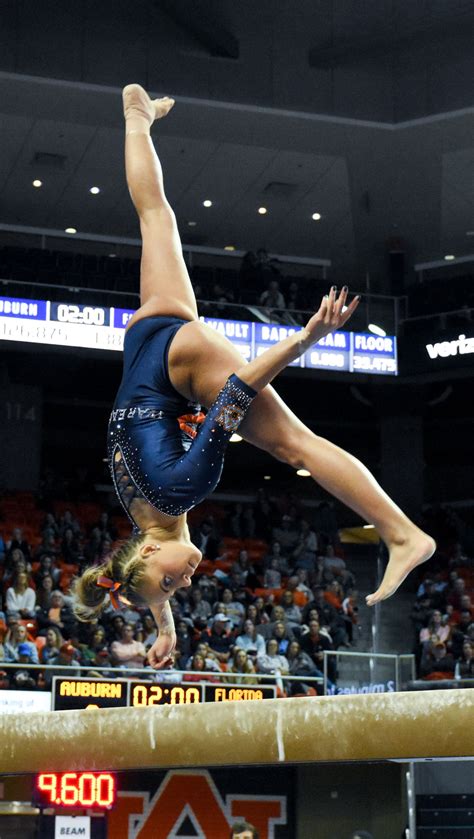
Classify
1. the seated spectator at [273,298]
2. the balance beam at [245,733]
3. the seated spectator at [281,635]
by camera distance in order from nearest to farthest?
the balance beam at [245,733] → the seated spectator at [281,635] → the seated spectator at [273,298]

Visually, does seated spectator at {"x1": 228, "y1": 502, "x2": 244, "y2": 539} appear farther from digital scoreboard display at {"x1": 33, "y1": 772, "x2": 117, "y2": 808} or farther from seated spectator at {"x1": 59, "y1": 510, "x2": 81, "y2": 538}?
digital scoreboard display at {"x1": 33, "y1": 772, "x2": 117, "y2": 808}

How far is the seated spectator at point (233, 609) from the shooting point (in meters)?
15.0

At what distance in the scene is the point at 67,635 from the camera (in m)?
13.5

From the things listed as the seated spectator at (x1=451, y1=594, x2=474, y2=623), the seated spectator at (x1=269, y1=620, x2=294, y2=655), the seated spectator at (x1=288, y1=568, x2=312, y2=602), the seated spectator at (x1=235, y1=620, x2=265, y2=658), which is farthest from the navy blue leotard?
the seated spectator at (x1=451, y1=594, x2=474, y2=623)

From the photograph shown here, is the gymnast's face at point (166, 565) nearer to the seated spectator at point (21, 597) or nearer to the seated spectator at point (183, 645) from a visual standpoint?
the seated spectator at point (183, 645)

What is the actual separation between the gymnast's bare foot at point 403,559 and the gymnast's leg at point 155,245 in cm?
129

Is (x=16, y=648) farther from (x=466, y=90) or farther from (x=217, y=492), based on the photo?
(x=217, y=492)

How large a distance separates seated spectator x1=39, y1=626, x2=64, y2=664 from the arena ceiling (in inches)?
297

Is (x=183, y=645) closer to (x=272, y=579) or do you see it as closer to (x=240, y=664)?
(x=240, y=664)

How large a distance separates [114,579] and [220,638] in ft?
30.7

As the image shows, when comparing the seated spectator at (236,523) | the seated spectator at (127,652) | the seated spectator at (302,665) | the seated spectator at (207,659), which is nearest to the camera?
the seated spectator at (127,652)

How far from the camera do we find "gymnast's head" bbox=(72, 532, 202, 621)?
190 inches

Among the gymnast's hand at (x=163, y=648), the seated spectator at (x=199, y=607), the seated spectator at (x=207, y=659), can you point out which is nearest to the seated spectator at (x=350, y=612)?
the seated spectator at (x=199, y=607)

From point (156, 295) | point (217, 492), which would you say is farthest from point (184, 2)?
point (156, 295)
